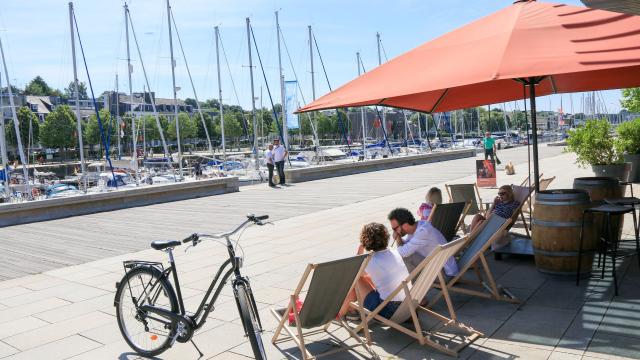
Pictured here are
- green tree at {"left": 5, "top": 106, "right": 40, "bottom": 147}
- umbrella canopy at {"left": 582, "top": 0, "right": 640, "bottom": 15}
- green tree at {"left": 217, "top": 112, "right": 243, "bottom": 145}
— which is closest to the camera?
umbrella canopy at {"left": 582, "top": 0, "right": 640, "bottom": 15}

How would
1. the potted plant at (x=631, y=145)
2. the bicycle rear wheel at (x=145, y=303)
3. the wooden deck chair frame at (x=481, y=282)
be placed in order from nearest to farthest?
the bicycle rear wheel at (x=145, y=303), the wooden deck chair frame at (x=481, y=282), the potted plant at (x=631, y=145)

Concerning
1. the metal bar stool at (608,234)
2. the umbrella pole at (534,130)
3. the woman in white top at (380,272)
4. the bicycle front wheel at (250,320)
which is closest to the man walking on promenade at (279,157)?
the umbrella pole at (534,130)

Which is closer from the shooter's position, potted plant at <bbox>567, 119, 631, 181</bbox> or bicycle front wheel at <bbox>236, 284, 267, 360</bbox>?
bicycle front wheel at <bbox>236, 284, 267, 360</bbox>

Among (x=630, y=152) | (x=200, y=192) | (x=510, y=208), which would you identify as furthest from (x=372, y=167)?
(x=510, y=208)

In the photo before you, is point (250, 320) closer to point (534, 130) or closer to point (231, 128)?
point (534, 130)

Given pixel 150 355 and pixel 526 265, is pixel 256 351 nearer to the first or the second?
pixel 150 355

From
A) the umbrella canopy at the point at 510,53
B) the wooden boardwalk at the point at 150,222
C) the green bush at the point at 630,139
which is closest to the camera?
the umbrella canopy at the point at 510,53

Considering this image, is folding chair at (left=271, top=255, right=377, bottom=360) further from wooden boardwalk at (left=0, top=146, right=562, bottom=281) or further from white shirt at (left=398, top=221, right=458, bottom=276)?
wooden boardwalk at (left=0, top=146, right=562, bottom=281)

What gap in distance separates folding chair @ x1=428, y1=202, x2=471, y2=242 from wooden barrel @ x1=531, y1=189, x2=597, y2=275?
0.89m

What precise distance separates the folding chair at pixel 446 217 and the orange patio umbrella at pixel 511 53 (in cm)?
108

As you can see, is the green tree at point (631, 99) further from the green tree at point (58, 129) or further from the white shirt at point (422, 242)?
the green tree at point (58, 129)

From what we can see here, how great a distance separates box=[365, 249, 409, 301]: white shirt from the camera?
173 inches

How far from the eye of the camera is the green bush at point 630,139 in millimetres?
14672

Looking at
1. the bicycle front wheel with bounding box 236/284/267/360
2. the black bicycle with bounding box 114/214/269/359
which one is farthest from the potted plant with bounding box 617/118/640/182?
the bicycle front wheel with bounding box 236/284/267/360
